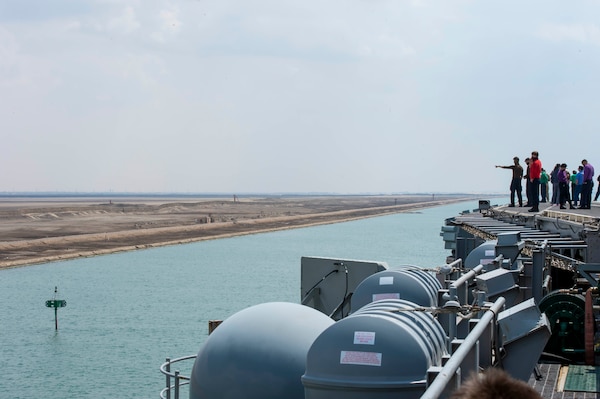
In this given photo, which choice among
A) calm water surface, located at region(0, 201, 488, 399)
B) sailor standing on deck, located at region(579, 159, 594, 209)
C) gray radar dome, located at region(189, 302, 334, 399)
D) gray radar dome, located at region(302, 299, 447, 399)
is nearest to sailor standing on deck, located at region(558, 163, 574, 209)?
sailor standing on deck, located at region(579, 159, 594, 209)

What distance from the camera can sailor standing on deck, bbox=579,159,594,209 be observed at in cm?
3697

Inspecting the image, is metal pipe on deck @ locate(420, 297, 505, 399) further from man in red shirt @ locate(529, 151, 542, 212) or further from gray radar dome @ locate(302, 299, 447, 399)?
man in red shirt @ locate(529, 151, 542, 212)

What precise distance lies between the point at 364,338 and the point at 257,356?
5.39ft

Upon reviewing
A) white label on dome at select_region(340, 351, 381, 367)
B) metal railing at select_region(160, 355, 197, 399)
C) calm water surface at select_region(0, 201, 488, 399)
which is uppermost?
white label on dome at select_region(340, 351, 381, 367)

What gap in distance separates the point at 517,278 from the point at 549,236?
32.9ft

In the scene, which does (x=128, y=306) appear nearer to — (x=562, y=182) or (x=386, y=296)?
(x=562, y=182)

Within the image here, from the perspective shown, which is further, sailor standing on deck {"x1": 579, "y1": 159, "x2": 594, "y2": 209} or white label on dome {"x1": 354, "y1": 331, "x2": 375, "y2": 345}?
sailor standing on deck {"x1": 579, "y1": 159, "x2": 594, "y2": 209}

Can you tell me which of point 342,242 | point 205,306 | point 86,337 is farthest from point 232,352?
point 342,242

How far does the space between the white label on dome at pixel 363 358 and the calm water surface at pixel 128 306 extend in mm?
23174

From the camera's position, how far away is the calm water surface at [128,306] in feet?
107

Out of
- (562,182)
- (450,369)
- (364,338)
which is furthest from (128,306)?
(450,369)

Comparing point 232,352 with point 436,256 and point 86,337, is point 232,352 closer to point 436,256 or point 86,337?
point 86,337

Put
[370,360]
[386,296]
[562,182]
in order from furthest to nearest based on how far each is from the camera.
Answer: [562,182], [386,296], [370,360]

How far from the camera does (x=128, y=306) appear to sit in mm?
50062
